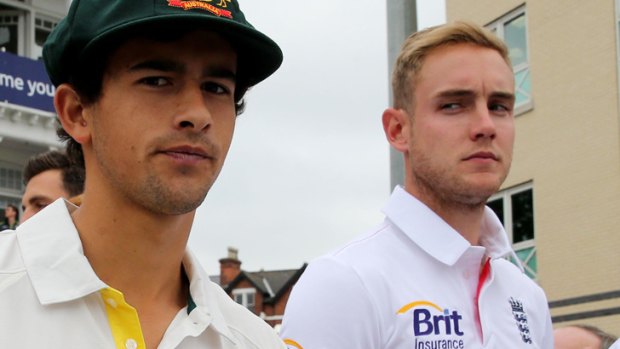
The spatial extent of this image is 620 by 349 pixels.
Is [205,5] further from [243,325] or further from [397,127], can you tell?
[397,127]

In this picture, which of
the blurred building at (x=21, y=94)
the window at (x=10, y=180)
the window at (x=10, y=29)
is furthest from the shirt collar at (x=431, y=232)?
the window at (x=10, y=29)

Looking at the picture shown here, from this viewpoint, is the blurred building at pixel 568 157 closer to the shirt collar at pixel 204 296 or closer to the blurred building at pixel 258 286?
the shirt collar at pixel 204 296

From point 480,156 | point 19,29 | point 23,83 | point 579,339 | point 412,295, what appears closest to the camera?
point 412,295

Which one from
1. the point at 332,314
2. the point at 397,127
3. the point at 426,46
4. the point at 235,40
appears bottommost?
the point at 332,314

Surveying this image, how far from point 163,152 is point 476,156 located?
1332 mm

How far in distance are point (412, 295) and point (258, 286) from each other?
165 feet

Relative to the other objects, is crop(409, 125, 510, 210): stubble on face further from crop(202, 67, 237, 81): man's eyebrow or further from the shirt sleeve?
crop(202, 67, 237, 81): man's eyebrow

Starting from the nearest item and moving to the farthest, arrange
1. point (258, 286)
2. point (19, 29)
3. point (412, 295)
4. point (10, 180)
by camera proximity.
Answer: point (412, 295) < point (10, 180) < point (19, 29) < point (258, 286)

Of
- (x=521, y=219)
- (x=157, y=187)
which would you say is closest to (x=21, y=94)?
(x=521, y=219)

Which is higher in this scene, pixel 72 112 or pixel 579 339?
pixel 579 339

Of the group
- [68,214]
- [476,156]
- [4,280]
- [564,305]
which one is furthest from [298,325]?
[564,305]

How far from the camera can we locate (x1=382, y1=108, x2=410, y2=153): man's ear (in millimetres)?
3400

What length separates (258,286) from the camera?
53.1 metres

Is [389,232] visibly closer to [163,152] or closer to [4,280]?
[163,152]
